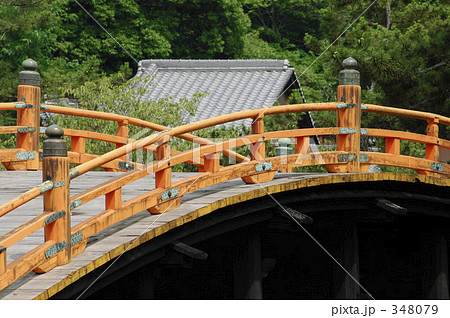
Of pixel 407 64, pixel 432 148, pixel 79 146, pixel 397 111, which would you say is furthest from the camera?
pixel 407 64

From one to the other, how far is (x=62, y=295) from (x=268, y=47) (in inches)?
1122

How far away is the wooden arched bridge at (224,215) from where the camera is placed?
5238 mm

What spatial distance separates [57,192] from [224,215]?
6.43 ft

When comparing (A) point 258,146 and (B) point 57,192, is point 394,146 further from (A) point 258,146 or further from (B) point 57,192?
(B) point 57,192

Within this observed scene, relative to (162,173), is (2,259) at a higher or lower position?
lower

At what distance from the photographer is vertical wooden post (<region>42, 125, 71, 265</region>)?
519 cm

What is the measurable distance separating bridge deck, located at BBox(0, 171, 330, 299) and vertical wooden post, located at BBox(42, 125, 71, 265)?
0.19m

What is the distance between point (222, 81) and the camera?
78.4 ft

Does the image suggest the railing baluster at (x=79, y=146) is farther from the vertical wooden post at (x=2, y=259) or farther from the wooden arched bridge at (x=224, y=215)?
the vertical wooden post at (x=2, y=259)

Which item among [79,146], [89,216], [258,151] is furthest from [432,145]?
[89,216]

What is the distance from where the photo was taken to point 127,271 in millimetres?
5812

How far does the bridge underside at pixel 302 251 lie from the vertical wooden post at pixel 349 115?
33 centimetres

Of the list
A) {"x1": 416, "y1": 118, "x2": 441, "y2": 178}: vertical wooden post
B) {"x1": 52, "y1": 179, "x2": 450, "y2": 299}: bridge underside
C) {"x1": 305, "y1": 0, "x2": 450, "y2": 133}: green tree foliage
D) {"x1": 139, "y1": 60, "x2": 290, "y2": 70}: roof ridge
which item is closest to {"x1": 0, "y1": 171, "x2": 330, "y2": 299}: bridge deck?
{"x1": 52, "y1": 179, "x2": 450, "y2": 299}: bridge underside

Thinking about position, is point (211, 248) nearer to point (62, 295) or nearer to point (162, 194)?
point (162, 194)
